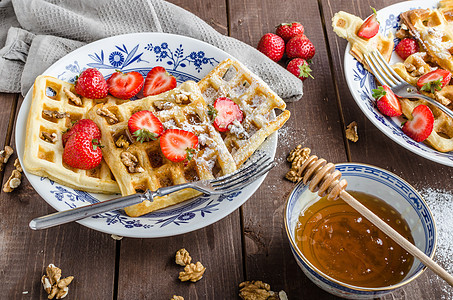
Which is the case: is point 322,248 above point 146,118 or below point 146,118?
below

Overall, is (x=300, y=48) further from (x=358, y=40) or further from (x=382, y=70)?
(x=382, y=70)

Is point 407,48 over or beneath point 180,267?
over

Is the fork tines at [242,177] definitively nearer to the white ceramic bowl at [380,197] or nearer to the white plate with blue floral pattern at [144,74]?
the white plate with blue floral pattern at [144,74]

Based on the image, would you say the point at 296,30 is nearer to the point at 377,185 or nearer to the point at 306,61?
the point at 306,61

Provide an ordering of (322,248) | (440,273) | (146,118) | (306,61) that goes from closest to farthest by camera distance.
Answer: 1. (440,273)
2. (322,248)
3. (146,118)
4. (306,61)

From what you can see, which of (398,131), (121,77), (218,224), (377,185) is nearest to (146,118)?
(121,77)

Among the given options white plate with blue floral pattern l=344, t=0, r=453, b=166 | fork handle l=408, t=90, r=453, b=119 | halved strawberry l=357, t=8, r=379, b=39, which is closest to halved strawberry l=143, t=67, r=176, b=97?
white plate with blue floral pattern l=344, t=0, r=453, b=166

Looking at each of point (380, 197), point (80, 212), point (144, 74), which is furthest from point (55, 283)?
point (380, 197)
